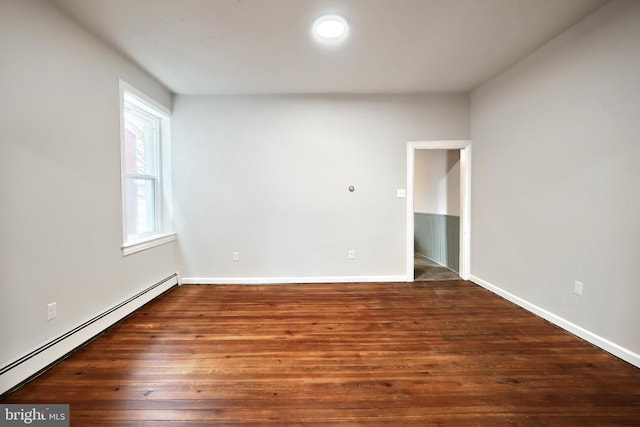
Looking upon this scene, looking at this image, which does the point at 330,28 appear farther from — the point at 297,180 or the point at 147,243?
the point at 147,243

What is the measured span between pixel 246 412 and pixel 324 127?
314cm

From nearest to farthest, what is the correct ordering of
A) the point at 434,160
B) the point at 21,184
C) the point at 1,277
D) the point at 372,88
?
the point at 1,277, the point at 21,184, the point at 372,88, the point at 434,160

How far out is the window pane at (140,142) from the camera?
2.94 meters

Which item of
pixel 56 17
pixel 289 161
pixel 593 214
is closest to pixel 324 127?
pixel 289 161

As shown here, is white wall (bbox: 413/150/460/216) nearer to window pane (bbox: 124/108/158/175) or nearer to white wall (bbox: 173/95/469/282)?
white wall (bbox: 173/95/469/282)

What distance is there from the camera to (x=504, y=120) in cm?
301

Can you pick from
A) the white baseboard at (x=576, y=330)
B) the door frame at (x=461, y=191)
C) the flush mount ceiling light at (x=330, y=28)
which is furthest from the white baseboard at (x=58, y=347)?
the white baseboard at (x=576, y=330)

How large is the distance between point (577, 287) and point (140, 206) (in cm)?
443

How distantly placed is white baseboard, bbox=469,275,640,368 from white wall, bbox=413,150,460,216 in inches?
55.8

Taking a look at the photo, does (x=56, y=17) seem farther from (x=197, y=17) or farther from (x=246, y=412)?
(x=246, y=412)

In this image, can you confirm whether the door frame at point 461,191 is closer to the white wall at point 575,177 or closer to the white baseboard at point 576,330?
the white wall at point 575,177

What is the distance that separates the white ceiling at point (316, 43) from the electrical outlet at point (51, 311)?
2.14 metres

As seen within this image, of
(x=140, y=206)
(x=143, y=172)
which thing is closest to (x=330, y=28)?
(x=143, y=172)

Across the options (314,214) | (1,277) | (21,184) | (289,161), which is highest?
(289,161)
